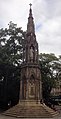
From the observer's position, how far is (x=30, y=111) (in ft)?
75.7

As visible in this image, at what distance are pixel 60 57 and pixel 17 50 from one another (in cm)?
1171

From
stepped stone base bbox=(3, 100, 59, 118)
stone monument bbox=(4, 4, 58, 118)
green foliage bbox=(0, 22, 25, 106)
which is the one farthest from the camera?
green foliage bbox=(0, 22, 25, 106)

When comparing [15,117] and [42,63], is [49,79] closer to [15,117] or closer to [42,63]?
[42,63]

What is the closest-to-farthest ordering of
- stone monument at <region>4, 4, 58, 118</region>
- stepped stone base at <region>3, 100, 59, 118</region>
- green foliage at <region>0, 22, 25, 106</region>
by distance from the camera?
stepped stone base at <region>3, 100, 59, 118</region>, stone monument at <region>4, 4, 58, 118</region>, green foliage at <region>0, 22, 25, 106</region>

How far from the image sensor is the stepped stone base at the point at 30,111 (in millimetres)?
22531

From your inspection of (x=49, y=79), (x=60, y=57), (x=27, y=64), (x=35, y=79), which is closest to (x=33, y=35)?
(x=27, y=64)

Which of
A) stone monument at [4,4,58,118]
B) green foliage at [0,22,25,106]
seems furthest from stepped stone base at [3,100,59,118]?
green foliage at [0,22,25,106]

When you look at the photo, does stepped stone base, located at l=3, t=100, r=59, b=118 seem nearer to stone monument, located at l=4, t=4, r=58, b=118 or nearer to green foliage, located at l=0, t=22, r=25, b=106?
stone monument, located at l=4, t=4, r=58, b=118

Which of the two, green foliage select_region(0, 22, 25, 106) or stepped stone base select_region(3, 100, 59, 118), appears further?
green foliage select_region(0, 22, 25, 106)

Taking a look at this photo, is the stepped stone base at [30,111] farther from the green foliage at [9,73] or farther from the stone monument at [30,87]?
the green foliage at [9,73]

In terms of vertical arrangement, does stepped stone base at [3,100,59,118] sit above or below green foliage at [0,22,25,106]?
below

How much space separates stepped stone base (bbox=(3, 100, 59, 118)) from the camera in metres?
22.5

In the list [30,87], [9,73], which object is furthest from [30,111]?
[9,73]

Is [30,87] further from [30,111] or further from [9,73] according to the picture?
[9,73]
